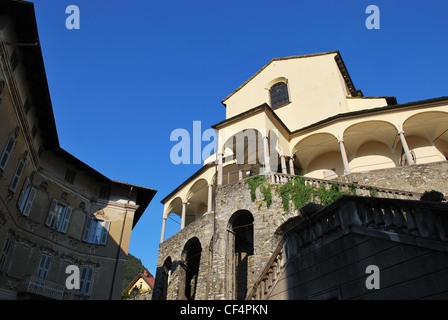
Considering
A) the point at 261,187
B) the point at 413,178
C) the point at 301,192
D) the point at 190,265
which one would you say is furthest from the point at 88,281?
the point at 413,178

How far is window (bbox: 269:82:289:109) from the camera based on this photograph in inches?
1057

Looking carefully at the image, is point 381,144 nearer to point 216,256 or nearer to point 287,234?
point 216,256

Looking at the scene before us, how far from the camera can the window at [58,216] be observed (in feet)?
58.2

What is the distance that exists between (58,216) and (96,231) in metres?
2.52

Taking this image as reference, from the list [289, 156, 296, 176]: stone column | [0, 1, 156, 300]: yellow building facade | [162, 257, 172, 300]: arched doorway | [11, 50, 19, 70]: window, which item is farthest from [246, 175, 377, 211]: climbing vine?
[11, 50, 19, 70]: window

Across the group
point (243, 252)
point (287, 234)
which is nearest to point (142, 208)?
point (243, 252)

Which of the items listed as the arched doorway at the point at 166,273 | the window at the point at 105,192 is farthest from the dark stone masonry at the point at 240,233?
the window at the point at 105,192

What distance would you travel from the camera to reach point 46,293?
1561 cm

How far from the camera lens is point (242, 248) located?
62.9ft

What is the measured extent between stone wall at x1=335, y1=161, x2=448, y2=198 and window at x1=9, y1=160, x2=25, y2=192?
56.0 ft

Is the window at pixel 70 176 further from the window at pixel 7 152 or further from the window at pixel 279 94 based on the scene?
the window at pixel 279 94

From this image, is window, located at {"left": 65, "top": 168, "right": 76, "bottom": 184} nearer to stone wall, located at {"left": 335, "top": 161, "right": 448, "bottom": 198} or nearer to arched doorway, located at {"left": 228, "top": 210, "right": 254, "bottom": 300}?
arched doorway, located at {"left": 228, "top": 210, "right": 254, "bottom": 300}

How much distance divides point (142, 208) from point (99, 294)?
742 centimetres

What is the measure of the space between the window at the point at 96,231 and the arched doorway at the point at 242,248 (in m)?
8.21
